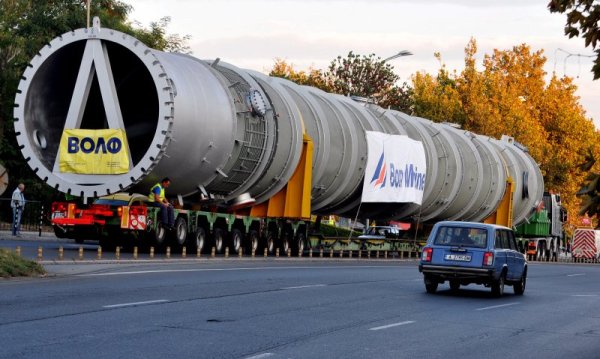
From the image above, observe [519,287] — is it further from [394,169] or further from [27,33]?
[27,33]

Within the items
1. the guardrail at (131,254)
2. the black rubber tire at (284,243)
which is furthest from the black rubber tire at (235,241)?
the black rubber tire at (284,243)

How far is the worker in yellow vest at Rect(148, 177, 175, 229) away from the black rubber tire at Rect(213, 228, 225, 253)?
2.54 metres

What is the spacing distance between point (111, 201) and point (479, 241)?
9.79 metres

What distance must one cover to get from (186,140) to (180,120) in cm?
66

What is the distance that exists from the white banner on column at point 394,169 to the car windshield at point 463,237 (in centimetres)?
1445

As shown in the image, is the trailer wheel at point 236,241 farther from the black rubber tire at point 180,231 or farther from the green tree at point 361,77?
the green tree at point 361,77

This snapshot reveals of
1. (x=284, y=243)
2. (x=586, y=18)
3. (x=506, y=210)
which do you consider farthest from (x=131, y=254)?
(x=506, y=210)

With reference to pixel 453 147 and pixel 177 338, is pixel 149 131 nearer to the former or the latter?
pixel 177 338

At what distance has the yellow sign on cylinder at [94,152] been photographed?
2722 cm

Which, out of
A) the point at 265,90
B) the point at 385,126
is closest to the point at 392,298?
the point at 265,90

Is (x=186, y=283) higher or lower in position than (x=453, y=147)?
lower

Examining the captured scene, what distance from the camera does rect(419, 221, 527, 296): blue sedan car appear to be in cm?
2195

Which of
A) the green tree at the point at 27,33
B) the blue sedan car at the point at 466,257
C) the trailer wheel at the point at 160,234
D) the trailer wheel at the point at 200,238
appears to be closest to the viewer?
the blue sedan car at the point at 466,257

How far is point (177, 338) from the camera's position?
12336mm
